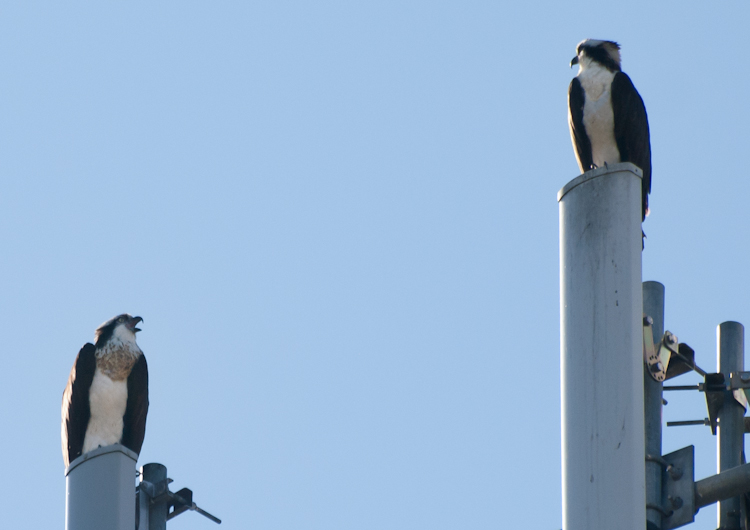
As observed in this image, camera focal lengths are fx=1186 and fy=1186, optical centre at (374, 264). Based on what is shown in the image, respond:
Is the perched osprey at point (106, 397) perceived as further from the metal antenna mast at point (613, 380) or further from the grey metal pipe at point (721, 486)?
the grey metal pipe at point (721, 486)

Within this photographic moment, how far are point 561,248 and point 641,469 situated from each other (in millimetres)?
899

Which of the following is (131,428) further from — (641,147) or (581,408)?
(581,408)

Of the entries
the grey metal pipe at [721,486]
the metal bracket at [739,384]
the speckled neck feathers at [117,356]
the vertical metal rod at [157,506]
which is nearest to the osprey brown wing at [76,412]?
the speckled neck feathers at [117,356]

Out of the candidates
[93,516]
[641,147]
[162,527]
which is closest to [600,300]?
[93,516]

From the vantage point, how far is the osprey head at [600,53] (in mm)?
8672

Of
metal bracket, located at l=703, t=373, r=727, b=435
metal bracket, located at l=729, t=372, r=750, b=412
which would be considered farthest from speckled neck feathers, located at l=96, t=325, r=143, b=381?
metal bracket, located at l=729, t=372, r=750, b=412

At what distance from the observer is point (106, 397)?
10.0 m

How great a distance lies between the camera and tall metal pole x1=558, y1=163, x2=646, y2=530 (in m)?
4.23

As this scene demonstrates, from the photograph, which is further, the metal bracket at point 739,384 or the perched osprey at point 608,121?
the perched osprey at point 608,121

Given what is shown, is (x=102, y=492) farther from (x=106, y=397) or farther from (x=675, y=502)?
(x=106, y=397)

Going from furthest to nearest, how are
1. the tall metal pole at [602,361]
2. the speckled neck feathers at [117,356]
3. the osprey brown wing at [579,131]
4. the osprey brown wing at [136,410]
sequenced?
the speckled neck feathers at [117,356]
the osprey brown wing at [136,410]
the osprey brown wing at [579,131]
the tall metal pole at [602,361]

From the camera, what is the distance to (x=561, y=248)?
4625 mm

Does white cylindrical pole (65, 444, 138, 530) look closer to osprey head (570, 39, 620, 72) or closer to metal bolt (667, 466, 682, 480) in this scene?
metal bolt (667, 466, 682, 480)

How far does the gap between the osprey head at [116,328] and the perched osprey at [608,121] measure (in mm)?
4527
